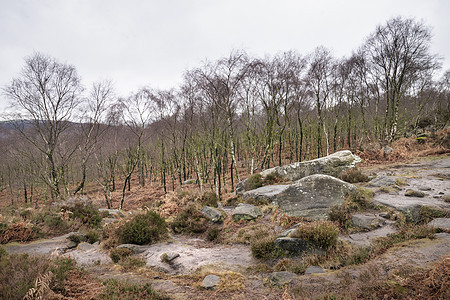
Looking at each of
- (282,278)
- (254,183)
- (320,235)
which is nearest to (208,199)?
(254,183)

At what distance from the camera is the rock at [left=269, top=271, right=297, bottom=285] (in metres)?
4.05

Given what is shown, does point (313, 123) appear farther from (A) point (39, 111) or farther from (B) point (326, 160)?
(A) point (39, 111)

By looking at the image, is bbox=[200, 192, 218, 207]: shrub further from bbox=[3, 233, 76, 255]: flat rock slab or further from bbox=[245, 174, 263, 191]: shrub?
bbox=[3, 233, 76, 255]: flat rock slab

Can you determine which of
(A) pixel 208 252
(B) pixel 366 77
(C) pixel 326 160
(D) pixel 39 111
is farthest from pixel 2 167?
(B) pixel 366 77

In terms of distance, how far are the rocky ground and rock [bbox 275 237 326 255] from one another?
0.53 metres

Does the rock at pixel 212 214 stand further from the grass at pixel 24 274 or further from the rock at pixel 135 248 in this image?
the grass at pixel 24 274

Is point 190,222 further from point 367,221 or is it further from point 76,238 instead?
point 367,221

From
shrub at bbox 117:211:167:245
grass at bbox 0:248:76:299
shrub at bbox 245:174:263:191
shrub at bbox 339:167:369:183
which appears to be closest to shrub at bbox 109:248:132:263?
shrub at bbox 117:211:167:245

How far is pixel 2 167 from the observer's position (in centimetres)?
Result: 3378

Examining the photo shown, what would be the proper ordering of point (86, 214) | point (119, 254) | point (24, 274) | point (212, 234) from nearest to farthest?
point (24, 274) → point (119, 254) → point (212, 234) → point (86, 214)

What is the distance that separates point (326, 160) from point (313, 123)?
16952 mm

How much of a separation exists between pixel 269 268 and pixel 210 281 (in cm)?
145

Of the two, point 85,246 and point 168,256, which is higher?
point 168,256

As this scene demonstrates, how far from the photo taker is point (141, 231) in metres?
7.09
